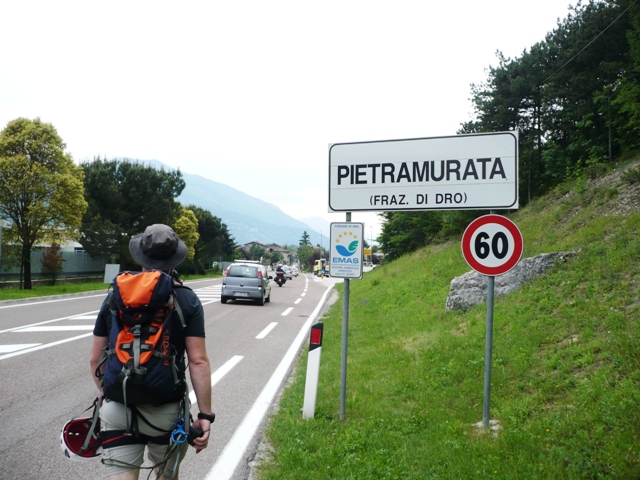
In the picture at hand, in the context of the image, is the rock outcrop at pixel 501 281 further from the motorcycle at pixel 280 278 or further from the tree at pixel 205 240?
the tree at pixel 205 240

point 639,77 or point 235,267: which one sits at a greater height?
point 639,77

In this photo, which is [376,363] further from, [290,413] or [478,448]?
[478,448]

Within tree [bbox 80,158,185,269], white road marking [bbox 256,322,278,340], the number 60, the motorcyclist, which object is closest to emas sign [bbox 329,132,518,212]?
the number 60

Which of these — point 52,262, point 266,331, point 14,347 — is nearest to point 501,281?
point 266,331

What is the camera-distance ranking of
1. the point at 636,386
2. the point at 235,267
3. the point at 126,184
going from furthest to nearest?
the point at 126,184
the point at 235,267
the point at 636,386

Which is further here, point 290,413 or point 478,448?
point 290,413

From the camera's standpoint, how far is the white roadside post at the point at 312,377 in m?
5.17

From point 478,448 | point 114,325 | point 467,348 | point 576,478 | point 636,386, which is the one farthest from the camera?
point 467,348

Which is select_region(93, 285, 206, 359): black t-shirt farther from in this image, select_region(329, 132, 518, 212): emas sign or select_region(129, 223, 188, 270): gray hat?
select_region(329, 132, 518, 212): emas sign

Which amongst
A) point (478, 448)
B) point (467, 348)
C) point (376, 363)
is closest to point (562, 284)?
point (467, 348)

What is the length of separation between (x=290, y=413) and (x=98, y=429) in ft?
10.1

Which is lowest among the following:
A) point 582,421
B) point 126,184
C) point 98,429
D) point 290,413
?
point 290,413

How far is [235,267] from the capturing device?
1988 centimetres

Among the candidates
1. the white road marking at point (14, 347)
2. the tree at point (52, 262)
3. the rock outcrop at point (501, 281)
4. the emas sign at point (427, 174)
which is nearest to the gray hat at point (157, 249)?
the emas sign at point (427, 174)
